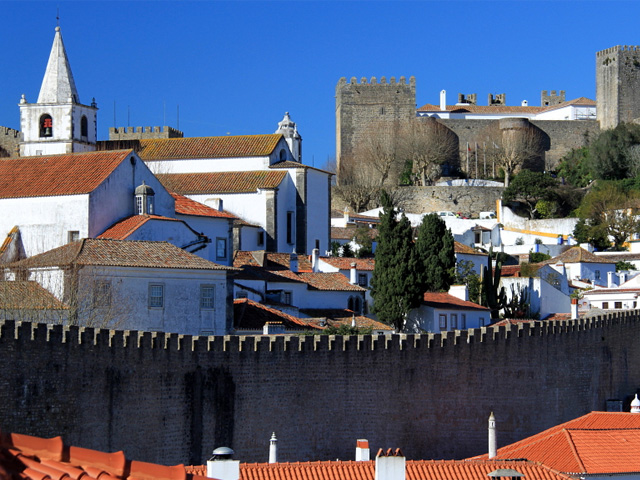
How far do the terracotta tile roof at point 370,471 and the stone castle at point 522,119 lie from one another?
5983 cm

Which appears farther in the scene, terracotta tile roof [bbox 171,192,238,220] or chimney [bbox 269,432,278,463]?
terracotta tile roof [bbox 171,192,238,220]

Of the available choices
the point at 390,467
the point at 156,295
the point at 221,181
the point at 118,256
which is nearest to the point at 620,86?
the point at 221,181

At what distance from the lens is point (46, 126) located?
43031mm

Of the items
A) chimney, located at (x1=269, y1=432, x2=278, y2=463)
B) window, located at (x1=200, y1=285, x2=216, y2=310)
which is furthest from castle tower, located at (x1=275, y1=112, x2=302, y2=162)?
chimney, located at (x1=269, y1=432, x2=278, y2=463)

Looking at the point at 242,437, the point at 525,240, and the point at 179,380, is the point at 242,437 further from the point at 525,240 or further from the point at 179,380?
the point at 525,240

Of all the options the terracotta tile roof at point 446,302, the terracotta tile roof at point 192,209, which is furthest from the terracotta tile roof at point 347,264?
the terracotta tile roof at point 192,209

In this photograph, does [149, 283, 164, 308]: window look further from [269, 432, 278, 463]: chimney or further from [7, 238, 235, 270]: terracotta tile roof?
[269, 432, 278, 463]: chimney

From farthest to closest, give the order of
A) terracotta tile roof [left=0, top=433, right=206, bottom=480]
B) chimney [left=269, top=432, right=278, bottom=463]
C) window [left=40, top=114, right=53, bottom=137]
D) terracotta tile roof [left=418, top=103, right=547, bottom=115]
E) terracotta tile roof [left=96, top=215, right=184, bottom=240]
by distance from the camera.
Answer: terracotta tile roof [left=418, top=103, right=547, bottom=115], window [left=40, top=114, right=53, bottom=137], terracotta tile roof [left=96, top=215, right=184, bottom=240], chimney [left=269, top=432, right=278, bottom=463], terracotta tile roof [left=0, top=433, right=206, bottom=480]

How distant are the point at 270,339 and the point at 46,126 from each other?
2181 cm

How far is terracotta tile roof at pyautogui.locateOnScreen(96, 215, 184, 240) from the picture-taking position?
30653mm

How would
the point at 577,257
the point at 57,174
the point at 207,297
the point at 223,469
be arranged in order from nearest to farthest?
the point at 223,469
the point at 207,297
the point at 57,174
the point at 577,257

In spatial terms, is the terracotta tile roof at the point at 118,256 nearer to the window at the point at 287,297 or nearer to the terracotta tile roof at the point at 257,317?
the terracotta tile roof at the point at 257,317

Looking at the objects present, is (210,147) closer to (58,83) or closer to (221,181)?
(221,181)

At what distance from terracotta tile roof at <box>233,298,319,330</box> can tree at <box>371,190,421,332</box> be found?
359 cm
